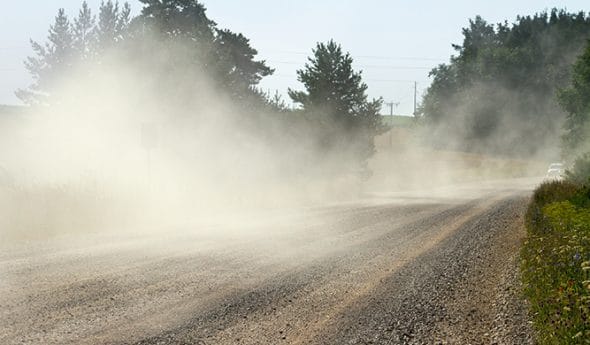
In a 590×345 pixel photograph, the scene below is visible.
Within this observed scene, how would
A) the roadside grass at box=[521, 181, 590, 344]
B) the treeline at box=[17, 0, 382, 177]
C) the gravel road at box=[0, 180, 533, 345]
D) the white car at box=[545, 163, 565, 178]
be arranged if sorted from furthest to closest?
1. the white car at box=[545, 163, 565, 178]
2. the treeline at box=[17, 0, 382, 177]
3. the gravel road at box=[0, 180, 533, 345]
4. the roadside grass at box=[521, 181, 590, 344]

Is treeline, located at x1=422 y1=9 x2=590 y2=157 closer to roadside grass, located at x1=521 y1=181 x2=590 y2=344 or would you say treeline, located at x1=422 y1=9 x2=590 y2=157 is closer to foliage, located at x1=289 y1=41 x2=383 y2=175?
foliage, located at x1=289 y1=41 x2=383 y2=175

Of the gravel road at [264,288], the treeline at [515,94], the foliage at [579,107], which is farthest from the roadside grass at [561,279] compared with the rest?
the treeline at [515,94]

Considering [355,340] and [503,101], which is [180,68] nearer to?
[355,340]

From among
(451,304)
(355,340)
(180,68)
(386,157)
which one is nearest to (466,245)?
(451,304)

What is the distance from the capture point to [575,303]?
5.39 m

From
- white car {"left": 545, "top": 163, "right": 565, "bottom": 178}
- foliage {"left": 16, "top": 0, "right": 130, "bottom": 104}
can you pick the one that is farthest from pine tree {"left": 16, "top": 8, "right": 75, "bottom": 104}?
white car {"left": 545, "top": 163, "right": 565, "bottom": 178}

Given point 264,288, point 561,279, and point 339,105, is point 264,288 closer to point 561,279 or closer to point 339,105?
point 561,279

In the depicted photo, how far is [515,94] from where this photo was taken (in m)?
85.1

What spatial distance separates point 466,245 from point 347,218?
18.4ft

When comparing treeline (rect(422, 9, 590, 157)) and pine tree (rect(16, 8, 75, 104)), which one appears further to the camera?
treeline (rect(422, 9, 590, 157))

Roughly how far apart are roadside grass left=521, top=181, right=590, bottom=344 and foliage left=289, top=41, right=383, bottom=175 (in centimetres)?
2520

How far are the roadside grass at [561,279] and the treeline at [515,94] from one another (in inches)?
3036

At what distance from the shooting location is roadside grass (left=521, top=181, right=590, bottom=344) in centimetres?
515

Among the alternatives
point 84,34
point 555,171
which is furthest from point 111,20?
point 555,171
